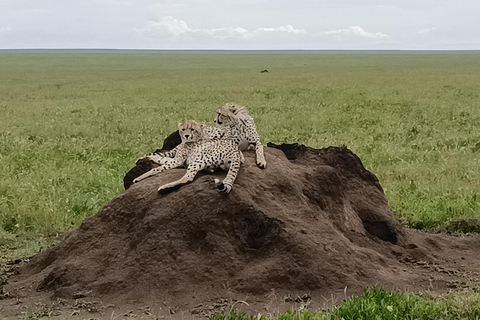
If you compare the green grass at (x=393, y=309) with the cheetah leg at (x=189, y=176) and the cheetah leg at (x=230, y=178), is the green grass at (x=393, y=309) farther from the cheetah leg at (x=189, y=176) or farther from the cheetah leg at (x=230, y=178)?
the cheetah leg at (x=189, y=176)

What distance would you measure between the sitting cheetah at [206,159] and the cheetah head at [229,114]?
0.31 metres

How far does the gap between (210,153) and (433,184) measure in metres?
6.16

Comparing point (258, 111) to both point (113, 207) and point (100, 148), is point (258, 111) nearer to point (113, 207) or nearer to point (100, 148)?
point (100, 148)

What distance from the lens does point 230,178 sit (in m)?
6.63

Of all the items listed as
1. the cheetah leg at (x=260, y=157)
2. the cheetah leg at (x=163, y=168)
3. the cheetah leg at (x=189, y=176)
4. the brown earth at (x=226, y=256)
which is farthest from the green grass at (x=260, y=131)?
the cheetah leg at (x=260, y=157)

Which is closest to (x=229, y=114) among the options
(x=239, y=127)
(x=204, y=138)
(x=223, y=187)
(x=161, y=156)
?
(x=239, y=127)

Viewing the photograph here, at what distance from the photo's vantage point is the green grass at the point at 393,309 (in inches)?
203

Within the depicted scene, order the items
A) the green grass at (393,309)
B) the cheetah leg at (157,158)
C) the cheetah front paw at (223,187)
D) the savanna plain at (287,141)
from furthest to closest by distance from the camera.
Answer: the savanna plain at (287,141) < the cheetah leg at (157,158) < the cheetah front paw at (223,187) < the green grass at (393,309)

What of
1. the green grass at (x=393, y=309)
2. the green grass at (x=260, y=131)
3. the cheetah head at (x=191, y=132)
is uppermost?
the cheetah head at (x=191, y=132)

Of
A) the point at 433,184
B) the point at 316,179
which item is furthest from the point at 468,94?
the point at 316,179

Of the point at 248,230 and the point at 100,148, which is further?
the point at 100,148

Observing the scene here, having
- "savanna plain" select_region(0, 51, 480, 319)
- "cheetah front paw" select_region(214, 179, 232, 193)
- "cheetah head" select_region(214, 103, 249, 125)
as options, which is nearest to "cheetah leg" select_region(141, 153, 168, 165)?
"cheetah head" select_region(214, 103, 249, 125)

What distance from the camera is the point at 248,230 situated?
6547 millimetres

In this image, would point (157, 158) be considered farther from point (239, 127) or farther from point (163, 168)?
point (239, 127)
